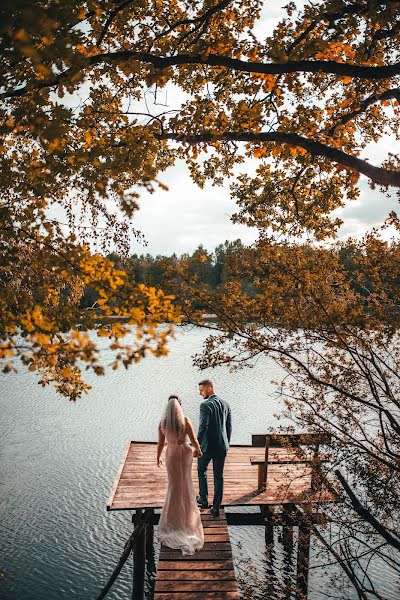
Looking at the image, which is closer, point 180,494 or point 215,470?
point 180,494

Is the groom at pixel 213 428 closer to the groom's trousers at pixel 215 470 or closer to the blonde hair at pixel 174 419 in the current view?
the groom's trousers at pixel 215 470

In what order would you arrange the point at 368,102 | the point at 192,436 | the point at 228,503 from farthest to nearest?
1. the point at 228,503
2. the point at 192,436
3. the point at 368,102

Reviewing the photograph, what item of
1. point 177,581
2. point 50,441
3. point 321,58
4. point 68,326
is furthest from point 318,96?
point 50,441

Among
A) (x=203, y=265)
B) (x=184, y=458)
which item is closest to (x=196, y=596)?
(x=184, y=458)

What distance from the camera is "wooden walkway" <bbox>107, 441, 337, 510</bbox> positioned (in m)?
8.43

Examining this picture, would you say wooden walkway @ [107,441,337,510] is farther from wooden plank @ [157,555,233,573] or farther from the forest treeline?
the forest treeline

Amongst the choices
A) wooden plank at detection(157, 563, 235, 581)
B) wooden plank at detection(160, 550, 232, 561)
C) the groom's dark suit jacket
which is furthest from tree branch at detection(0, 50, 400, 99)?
wooden plank at detection(160, 550, 232, 561)

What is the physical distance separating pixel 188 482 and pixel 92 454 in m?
10.4

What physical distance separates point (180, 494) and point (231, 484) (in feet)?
8.92

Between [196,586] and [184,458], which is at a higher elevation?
[184,458]

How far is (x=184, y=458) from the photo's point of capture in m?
7.24

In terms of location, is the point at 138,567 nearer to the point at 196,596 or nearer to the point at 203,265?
the point at 196,596

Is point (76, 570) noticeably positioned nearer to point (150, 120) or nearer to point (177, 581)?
point (177, 581)

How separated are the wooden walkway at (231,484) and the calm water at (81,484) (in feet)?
4.14
